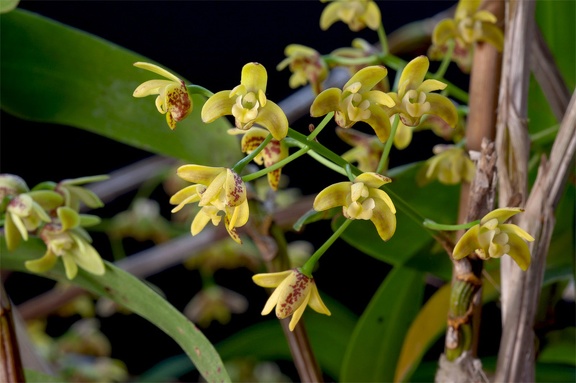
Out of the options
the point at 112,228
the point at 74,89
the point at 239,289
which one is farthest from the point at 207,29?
the point at 74,89

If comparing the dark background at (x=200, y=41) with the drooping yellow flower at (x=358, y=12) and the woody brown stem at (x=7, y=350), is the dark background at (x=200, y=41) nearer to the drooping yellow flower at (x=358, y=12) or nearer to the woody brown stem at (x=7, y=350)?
the drooping yellow flower at (x=358, y=12)


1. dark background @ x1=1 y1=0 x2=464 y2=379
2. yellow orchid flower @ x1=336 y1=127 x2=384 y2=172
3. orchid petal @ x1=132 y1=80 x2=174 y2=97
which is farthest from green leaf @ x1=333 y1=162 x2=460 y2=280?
dark background @ x1=1 y1=0 x2=464 y2=379

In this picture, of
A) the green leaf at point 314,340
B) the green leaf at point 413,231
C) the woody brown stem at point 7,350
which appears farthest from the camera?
the green leaf at point 314,340

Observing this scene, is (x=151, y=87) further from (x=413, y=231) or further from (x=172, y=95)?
(x=413, y=231)

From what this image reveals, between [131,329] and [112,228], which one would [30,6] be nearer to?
[112,228]

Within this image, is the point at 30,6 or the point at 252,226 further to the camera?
the point at 30,6

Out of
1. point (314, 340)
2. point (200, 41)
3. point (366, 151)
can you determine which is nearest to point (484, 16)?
point (366, 151)

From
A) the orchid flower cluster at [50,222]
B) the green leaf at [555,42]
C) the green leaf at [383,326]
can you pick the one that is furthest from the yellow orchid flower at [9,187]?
the green leaf at [555,42]
